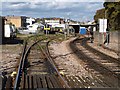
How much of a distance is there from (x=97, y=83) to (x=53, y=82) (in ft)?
4.95

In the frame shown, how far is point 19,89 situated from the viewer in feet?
32.4

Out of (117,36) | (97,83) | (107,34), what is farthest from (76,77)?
(107,34)

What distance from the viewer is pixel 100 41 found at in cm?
3853

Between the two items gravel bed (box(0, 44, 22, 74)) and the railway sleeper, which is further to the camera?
gravel bed (box(0, 44, 22, 74))

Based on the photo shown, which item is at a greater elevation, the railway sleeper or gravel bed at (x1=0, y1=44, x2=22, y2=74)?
the railway sleeper

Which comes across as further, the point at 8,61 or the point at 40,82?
the point at 8,61

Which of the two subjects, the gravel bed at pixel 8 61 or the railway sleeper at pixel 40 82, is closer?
the railway sleeper at pixel 40 82

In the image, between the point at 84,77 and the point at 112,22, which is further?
the point at 112,22

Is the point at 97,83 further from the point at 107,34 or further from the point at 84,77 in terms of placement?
the point at 107,34

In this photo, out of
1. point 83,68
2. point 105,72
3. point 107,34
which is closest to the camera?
point 105,72

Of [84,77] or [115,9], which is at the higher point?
[115,9]

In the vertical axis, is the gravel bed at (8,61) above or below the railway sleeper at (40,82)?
below

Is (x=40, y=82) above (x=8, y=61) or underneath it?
above

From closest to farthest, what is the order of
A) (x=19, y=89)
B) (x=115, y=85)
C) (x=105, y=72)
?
(x=19, y=89), (x=115, y=85), (x=105, y=72)
